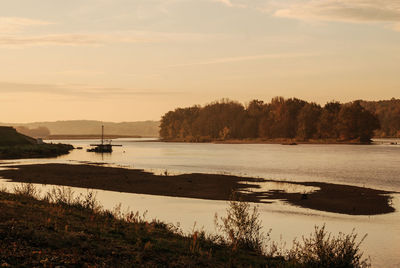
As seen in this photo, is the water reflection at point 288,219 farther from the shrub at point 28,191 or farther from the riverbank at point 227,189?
the shrub at point 28,191

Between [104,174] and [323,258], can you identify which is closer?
[323,258]

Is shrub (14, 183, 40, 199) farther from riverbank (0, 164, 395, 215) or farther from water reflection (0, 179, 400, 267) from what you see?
riverbank (0, 164, 395, 215)

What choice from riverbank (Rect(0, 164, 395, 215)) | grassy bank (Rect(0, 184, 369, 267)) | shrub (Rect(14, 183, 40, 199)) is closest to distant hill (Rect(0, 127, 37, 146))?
riverbank (Rect(0, 164, 395, 215))

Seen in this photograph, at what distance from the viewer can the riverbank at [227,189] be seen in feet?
98.9

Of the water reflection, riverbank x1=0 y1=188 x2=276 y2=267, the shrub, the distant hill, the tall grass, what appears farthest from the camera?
the distant hill

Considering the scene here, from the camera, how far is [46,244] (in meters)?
12.5

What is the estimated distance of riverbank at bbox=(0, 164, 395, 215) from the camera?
3016 cm

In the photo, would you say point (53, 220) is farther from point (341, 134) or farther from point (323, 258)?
point (341, 134)

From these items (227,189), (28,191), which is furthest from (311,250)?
(227,189)

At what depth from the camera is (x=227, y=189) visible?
1495 inches

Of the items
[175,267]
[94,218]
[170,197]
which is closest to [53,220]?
[94,218]

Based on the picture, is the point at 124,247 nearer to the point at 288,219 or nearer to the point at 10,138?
the point at 288,219

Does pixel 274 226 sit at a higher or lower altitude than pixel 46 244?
lower

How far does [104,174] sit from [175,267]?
41.2 meters
